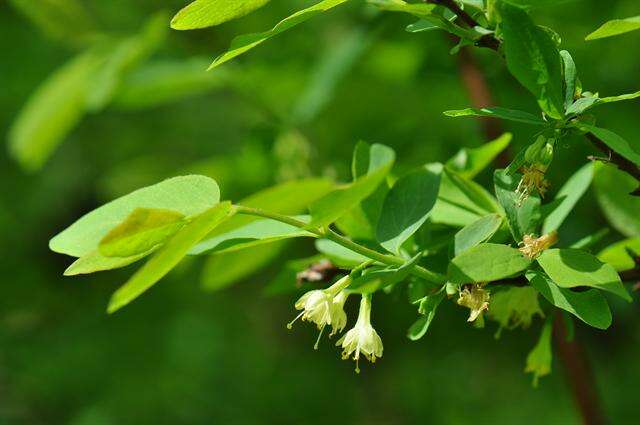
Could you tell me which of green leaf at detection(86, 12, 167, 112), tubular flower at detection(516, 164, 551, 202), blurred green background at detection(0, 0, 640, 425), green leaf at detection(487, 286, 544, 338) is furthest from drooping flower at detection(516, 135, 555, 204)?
green leaf at detection(86, 12, 167, 112)

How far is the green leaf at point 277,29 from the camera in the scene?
1.88 feet

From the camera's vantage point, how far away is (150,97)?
1493 millimetres

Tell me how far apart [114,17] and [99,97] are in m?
0.84

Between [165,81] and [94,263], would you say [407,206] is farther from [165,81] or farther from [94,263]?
[165,81]

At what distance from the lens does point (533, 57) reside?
0.56 metres

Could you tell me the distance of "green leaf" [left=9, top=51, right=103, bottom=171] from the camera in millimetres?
1403

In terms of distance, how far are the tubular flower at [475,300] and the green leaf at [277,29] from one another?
0.75 ft

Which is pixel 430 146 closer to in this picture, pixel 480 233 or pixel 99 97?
pixel 99 97

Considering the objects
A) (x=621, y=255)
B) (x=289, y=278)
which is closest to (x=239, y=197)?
(x=289, y=278)

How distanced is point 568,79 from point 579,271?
0.45ft

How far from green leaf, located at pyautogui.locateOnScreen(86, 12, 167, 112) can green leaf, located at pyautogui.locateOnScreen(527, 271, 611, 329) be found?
2.86 ft

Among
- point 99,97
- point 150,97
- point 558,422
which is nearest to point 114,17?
point 150,97

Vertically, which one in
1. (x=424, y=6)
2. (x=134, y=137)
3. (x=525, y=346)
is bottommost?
(x=525, y=346)

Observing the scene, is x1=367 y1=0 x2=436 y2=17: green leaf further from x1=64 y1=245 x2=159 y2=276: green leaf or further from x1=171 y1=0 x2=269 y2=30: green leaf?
x1=64 y1=245 x2=159 y2=276: green leaf
